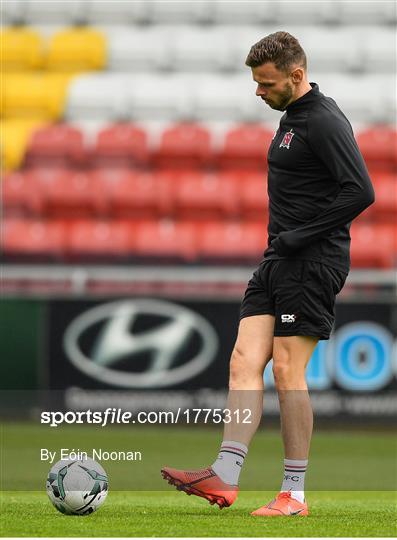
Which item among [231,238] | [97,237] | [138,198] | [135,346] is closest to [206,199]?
[138,198]

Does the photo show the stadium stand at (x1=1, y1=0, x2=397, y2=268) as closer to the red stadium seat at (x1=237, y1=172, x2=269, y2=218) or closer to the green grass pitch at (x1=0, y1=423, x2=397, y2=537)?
the red stadium seat at (x1=237, y1=172, x2=269, y2=218)

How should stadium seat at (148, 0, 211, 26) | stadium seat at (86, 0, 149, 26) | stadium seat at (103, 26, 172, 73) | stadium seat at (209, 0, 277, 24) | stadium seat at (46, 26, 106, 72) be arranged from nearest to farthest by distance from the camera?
stadium seat at (103, 26, 172, 73) → stadium seat at (46, 26, 106, 72) → stadium seat at (209, 0, 277, 24) → stadium seat at (148, 0, 211, 26) → stadium seat at (86, 0, 149, 26)

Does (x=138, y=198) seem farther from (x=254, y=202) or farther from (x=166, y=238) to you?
(x=254, y=202)

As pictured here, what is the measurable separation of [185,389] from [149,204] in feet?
10.4

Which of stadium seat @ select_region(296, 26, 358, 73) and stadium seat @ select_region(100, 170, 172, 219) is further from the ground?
stadium seat @ select_region(296, 26, 358, 73)

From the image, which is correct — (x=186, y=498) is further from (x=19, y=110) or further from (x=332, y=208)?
(x=19, y=110)

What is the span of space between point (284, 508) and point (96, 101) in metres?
10.6

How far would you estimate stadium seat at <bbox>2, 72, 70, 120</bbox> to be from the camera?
48.5 ft

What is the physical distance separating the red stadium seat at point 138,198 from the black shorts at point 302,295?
8083 mm

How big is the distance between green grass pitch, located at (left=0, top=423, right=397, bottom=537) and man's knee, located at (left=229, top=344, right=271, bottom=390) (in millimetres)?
505

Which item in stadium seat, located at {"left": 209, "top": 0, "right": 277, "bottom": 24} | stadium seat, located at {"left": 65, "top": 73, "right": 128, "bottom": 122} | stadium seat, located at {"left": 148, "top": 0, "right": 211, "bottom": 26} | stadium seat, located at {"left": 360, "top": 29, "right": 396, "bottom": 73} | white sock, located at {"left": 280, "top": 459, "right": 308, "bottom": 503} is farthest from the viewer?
stadium seat, located at {"left": 148, "top": 0, "right": 211, "bottom": 26}

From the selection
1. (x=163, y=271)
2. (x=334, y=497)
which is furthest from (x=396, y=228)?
(x=334, y=497)

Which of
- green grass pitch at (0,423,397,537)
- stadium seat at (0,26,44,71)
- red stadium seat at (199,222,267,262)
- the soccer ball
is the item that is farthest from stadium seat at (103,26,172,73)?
the soccer ball

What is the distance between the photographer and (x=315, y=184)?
4.66 m
